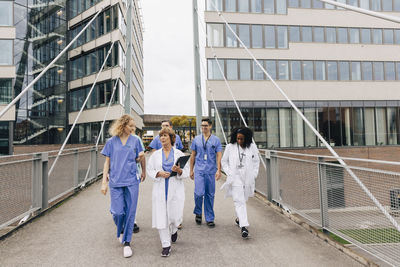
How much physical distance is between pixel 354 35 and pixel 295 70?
6.18 meters

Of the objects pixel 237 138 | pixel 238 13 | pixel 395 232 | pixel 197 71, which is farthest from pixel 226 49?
pixel 395 232

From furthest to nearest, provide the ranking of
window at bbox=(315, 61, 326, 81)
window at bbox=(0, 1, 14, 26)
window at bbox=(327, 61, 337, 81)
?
window at bbox=(327, 61, 337, 81) < window at bbox=(315, 61, 326, 81) < window at bbox=(0, 1, 14, 26)

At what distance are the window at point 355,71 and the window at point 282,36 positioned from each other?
6240mm

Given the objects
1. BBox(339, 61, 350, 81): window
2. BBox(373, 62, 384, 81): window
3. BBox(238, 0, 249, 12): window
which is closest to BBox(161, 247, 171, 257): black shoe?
BBox(238, 0, 249, 12): window

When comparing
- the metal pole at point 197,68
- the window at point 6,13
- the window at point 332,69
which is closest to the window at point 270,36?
the window at point 332,69

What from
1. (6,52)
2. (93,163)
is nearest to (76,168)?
(93,163)

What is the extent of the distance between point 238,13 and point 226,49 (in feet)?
10.0

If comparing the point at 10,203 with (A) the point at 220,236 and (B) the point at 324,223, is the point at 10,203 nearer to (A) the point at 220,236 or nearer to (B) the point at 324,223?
(A) the point at 220,236

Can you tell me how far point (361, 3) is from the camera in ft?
77.9

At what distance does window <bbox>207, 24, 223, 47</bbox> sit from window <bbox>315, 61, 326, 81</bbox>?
8302 millimetres

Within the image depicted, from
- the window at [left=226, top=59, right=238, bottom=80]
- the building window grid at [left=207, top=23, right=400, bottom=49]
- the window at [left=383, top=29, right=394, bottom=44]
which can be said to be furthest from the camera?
the window at [left=383, top=29, right=394, bottom=44]

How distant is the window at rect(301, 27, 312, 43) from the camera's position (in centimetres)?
2356

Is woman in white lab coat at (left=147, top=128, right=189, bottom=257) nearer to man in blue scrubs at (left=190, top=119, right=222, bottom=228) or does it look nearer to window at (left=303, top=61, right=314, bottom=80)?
man in blue scrubs at (left=190, top=119, right=222, bottom=228)

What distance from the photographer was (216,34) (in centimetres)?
2228
